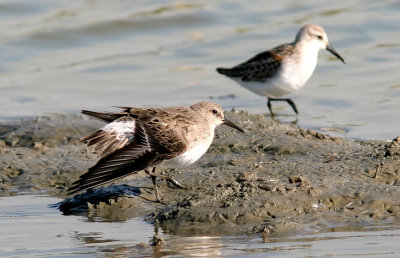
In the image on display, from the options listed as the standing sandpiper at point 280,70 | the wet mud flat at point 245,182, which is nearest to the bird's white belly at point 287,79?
the standing sandpiper at point 280,70

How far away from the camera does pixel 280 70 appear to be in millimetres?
11688

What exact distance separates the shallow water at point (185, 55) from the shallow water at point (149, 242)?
→ 4.58 m

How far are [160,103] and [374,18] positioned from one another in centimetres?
603

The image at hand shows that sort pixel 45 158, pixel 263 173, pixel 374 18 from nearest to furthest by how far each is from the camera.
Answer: pixel 263 173
pixel 45 158
pixel 374 18

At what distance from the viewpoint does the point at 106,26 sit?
16781 mm

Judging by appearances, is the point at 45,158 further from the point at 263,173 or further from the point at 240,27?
the point at 240,27

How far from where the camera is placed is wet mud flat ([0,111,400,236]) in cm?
638

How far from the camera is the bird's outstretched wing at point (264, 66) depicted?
11.7m

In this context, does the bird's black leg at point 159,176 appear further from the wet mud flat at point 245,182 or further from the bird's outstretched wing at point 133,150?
the bird's outstretched wing at point 133,150

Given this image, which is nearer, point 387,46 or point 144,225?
point 144,225

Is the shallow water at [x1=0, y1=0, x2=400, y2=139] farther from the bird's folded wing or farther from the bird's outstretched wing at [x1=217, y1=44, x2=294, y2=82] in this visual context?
the bird's folded wing

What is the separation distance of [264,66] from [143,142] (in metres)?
5.01

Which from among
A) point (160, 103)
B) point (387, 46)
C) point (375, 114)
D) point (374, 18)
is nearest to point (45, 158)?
point (160, 103)

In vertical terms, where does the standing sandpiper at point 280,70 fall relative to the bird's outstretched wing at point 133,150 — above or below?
above
